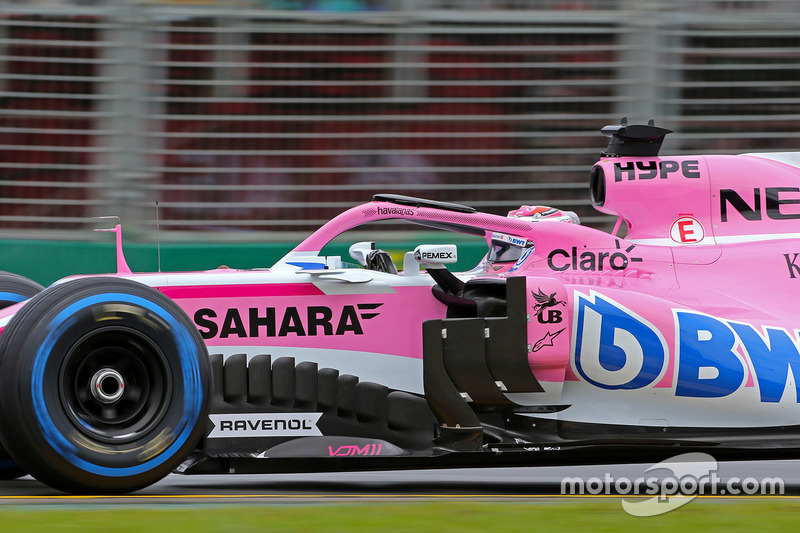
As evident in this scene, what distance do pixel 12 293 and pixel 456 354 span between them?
2346 mm

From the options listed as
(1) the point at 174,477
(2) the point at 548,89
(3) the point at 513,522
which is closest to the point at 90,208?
(2) the point at 548,89

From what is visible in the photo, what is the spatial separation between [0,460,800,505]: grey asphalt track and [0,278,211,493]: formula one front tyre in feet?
0.53

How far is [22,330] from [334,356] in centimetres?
141

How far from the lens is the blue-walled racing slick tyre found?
5.77 metres

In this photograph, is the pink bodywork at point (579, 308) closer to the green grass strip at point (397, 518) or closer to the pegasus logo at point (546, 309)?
the pegasus logo at point (546, 309)

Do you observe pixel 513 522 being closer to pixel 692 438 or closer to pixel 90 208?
pixel 692 438

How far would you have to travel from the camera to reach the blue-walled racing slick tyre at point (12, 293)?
5.77 metres

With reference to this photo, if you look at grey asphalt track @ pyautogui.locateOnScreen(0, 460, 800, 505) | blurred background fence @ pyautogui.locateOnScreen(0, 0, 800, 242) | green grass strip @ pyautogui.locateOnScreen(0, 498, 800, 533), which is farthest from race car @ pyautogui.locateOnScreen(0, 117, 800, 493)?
blurred background fence @ pyautogui.locateOnScreen(0, 0, 800, 242)

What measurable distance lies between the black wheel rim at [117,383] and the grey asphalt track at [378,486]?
0.99 ft

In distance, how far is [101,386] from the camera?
4.84 meters

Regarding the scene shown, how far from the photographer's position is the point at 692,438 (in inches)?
218

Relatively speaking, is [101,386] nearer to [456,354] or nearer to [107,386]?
[107,386]

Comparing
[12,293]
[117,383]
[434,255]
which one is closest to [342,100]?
[12,293]

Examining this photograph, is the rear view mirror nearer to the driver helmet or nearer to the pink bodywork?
the pink bodywork
